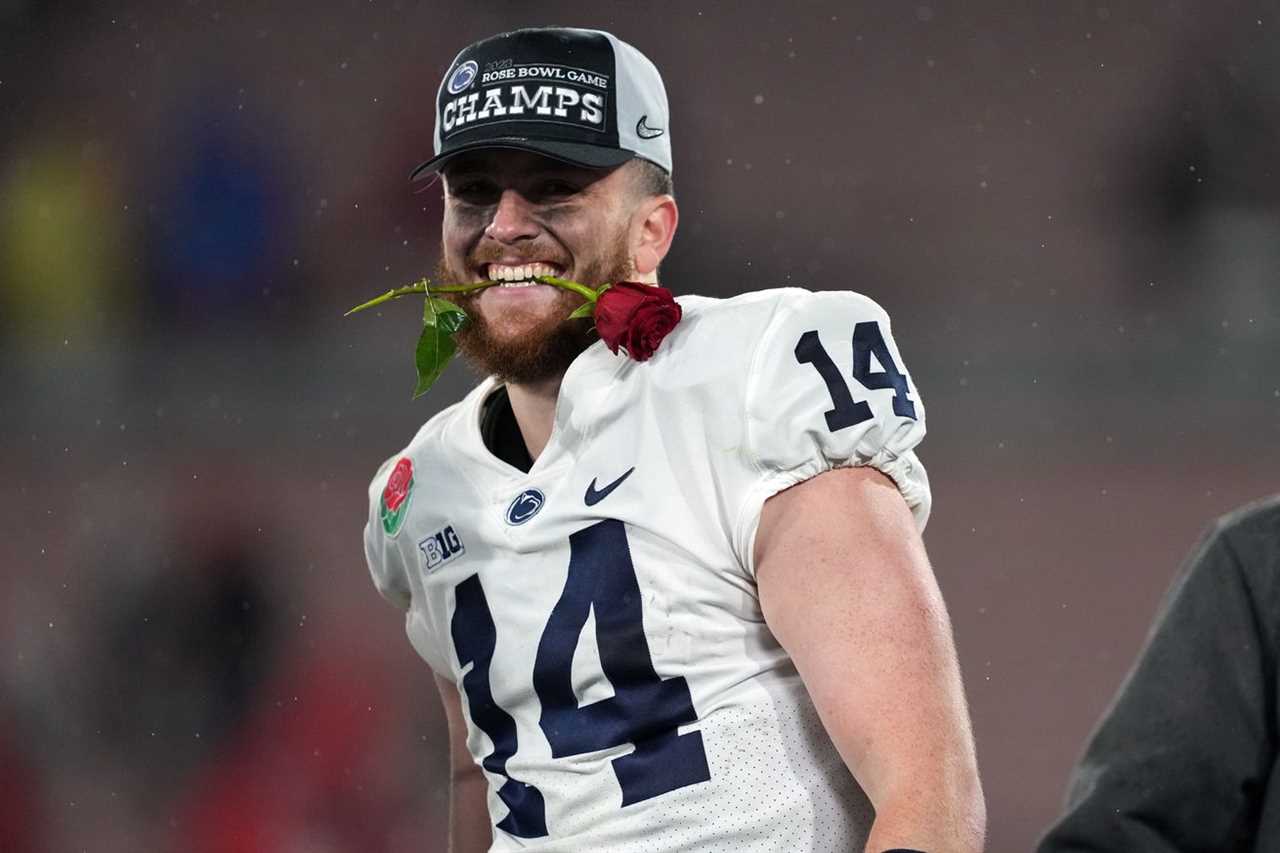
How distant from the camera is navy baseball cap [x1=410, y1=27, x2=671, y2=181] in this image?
1659 mm

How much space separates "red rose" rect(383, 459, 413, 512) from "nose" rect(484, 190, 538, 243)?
28 centimetres

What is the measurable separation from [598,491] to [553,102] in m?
0.39

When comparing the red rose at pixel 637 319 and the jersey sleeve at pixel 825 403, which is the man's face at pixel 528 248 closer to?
the red rose at pixel 637 319

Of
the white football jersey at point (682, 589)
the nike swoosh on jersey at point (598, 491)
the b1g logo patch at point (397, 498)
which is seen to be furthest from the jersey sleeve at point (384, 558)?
the nike swoosh on jersey at point (598, 491)

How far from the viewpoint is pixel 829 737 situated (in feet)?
4.88

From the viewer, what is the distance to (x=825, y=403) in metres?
1.46

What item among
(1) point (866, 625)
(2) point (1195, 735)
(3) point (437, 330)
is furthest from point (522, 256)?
(2) point (1195, 735)

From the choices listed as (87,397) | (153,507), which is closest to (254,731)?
(153,507)

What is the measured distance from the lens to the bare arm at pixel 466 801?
1.89 meters

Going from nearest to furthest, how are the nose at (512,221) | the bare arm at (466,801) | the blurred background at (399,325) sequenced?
1. the nose at (512,221)
2. the bare arm at (466,801)
3. the blurred background at (399,325)

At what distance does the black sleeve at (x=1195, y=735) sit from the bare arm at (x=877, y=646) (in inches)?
14.8

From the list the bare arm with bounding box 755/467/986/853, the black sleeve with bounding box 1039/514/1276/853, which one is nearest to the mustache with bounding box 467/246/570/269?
the bare arm with bounding box 755/467/986/853

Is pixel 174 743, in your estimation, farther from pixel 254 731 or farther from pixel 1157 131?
pixel 1157 131

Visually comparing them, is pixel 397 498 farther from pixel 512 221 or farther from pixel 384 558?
pixel 512 221
